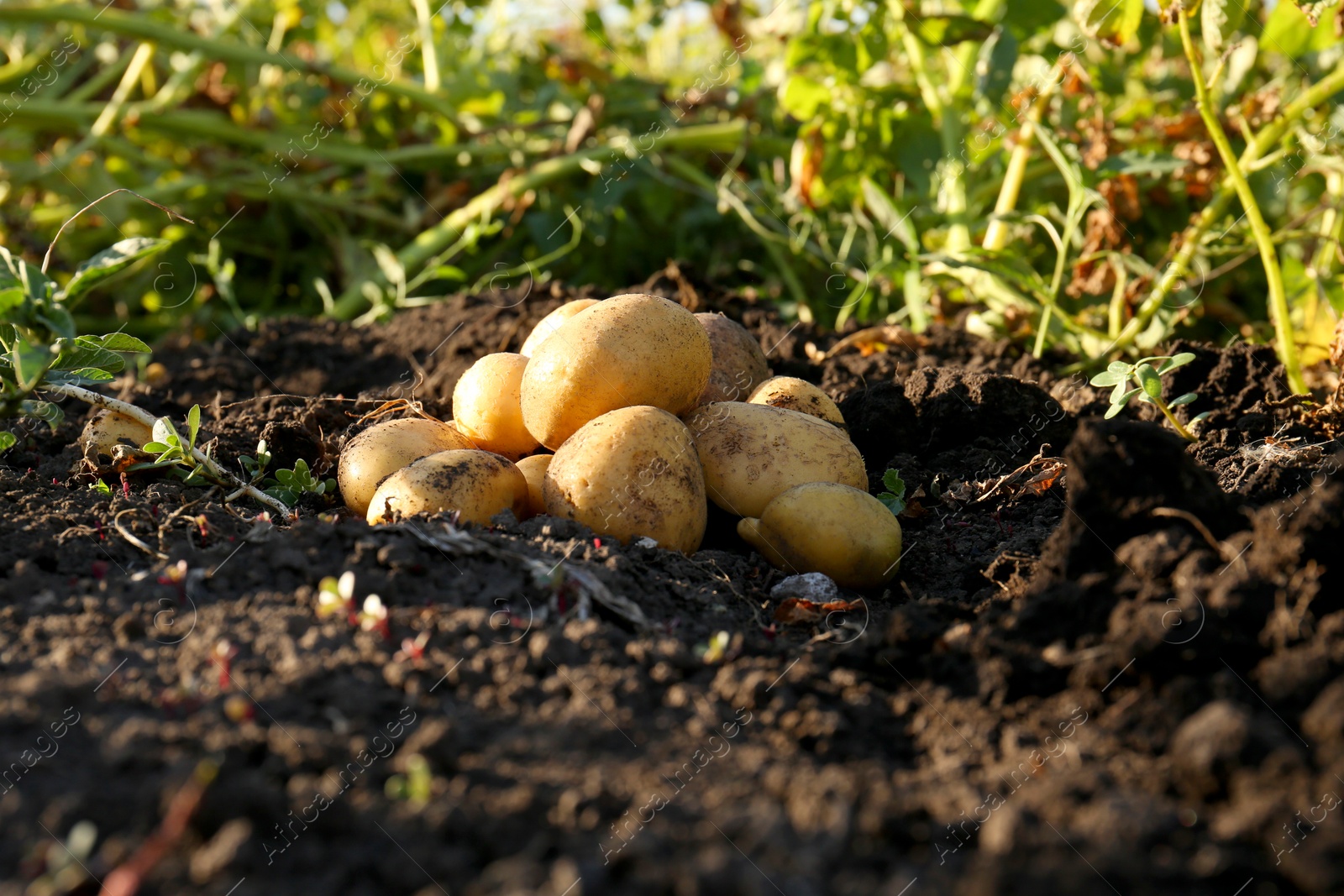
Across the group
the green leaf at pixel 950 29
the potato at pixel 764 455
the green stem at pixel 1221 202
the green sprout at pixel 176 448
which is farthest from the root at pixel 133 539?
the green leaf at pixel 950 29

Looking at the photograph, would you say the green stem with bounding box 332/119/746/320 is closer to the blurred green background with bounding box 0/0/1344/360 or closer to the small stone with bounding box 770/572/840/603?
the blurred green background with bounding box 0/0/1344/360

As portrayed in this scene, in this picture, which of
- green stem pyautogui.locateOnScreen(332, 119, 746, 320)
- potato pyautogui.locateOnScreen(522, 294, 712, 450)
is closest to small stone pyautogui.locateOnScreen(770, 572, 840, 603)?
potato pyautogui.locateOnScreen(522, 294, 712, 450)

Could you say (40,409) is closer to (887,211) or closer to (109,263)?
(109,263)

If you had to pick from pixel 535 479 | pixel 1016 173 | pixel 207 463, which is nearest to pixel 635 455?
pixel 535 479

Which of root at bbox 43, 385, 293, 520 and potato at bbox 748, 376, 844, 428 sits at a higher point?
potato at bbox 748, 376, 844, 428

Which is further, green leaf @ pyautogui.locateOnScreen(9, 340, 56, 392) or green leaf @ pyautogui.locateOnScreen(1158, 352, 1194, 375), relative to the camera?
green leaf @ pyautogui.locateOnScreen(1158, 352, 1194, 375)

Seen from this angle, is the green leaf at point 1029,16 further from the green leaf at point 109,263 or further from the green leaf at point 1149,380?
the green leaf at point 109,263
